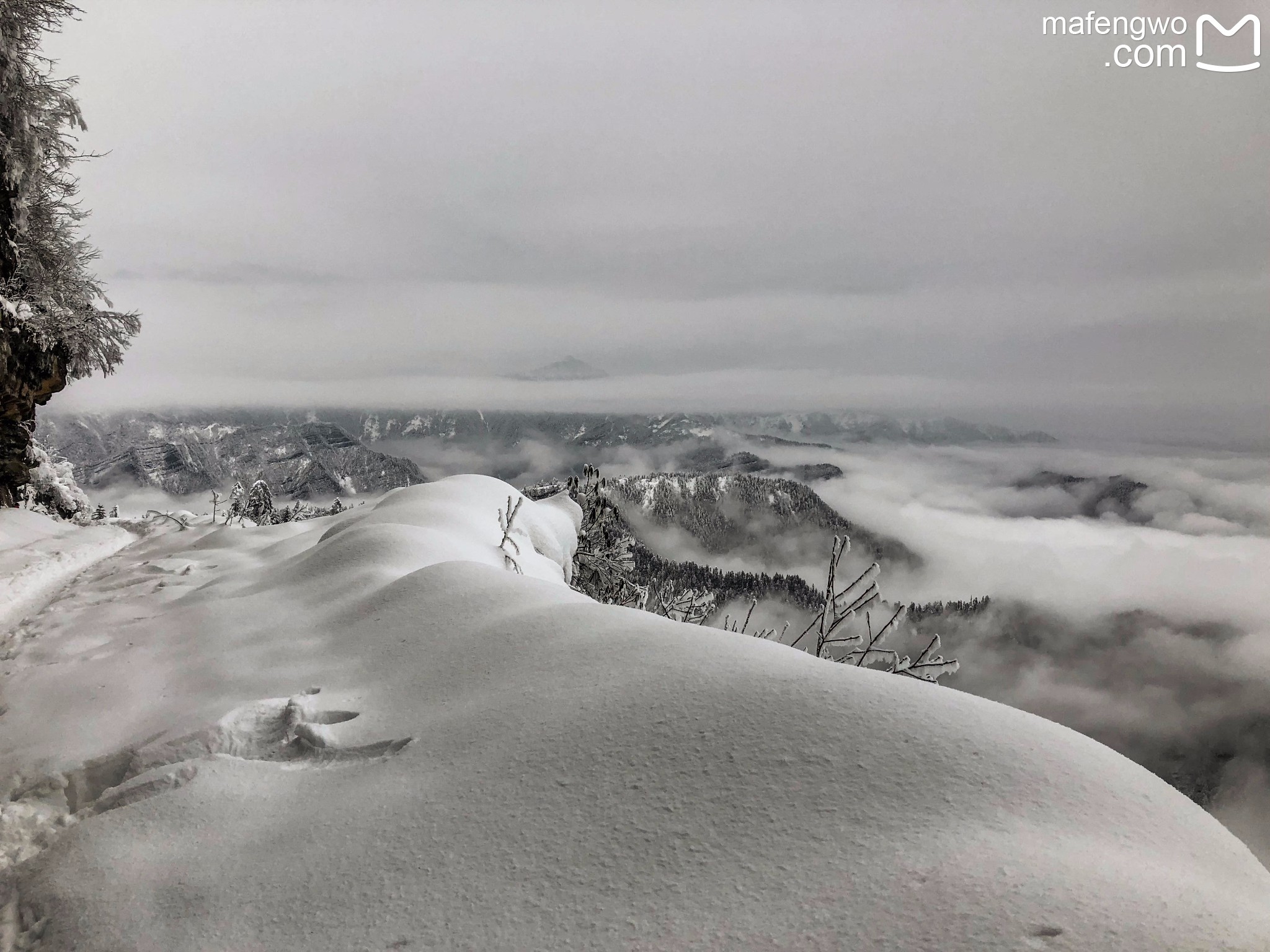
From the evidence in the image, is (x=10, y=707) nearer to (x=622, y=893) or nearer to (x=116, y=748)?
(x=116, y=748)

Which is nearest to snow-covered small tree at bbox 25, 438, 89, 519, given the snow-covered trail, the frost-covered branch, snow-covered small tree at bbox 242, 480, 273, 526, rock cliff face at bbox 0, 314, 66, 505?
rock cliff face at bbox 0, 314, 66, 505

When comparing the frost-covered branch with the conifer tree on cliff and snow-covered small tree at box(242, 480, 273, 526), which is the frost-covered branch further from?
snow-covered small tree at box(242, 480, 273, 526)

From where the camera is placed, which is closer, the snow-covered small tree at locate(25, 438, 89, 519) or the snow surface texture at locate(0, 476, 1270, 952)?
the snow surface texture at locate(0, 476, 1270, 952)

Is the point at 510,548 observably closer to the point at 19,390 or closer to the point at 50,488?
the point at 19,390

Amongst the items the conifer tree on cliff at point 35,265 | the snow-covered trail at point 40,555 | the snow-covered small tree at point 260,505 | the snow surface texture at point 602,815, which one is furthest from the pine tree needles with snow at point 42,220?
the snow surface texture at point 602,815

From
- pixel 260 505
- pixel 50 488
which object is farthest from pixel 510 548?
pixel 260 505

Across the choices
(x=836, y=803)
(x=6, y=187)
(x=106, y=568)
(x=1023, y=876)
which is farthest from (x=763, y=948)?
(x=6, y=187)
